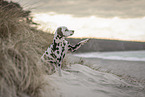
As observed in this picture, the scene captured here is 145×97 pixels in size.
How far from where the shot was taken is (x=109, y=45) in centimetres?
1309

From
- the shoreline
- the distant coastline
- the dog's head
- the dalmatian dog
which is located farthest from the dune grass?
the distant coastline

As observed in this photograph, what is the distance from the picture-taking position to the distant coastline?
11.5 m

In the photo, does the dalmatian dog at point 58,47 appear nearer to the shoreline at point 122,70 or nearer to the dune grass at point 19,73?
the dune grass at point 19,73

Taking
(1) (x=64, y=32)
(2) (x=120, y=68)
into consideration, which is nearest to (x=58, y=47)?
(1) (x=64, y=32)

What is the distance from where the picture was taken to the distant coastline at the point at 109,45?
37.6 ft

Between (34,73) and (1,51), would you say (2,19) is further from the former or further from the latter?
(34,73)

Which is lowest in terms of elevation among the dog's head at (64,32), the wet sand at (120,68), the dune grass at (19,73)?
the wet sand at (120,68)

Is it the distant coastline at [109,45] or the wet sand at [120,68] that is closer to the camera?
the wet sand at [120,68]

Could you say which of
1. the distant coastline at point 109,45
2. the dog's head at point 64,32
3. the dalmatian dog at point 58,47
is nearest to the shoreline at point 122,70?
the dalmatian dog at point 58,47

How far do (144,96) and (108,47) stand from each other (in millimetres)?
10553

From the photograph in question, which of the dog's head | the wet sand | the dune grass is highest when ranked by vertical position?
the dog's head

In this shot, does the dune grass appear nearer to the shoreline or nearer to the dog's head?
the dog's head

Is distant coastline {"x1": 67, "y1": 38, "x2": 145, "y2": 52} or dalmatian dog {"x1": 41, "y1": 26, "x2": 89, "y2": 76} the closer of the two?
dalmatian dog {"x1": 41, "y1": 26, "x2": 89, "y2": 76}

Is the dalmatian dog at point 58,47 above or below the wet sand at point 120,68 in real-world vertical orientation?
above
